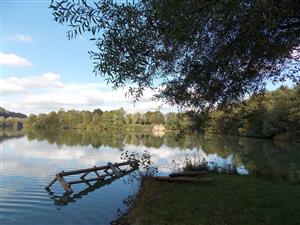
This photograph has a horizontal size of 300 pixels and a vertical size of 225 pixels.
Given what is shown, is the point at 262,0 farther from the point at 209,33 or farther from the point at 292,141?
the point at 292,141

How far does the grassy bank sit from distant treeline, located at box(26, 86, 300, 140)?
203cm

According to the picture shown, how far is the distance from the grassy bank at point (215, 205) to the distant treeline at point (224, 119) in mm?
2032

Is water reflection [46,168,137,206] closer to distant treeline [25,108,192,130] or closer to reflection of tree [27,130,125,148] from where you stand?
reflection of tree [27,130,125,148]

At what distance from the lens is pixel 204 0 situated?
391cm

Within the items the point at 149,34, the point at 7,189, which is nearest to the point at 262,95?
the point at 149,34

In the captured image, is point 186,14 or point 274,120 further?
point 274,120

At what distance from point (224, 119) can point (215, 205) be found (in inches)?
92.0

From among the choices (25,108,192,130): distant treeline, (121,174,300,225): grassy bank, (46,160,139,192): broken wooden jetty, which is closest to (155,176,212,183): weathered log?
(121,174,300,225): grassy bank

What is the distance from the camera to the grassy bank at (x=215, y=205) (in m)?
8.07

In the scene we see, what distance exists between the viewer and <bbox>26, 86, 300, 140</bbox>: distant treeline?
8491mm

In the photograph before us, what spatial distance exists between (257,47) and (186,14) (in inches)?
68.9

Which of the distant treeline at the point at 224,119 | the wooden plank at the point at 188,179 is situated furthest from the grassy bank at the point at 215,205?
the distant treeline at the point at 224,119

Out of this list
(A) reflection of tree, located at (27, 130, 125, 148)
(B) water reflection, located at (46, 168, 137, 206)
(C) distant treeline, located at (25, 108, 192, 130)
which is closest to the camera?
(B) water reflection, located at (46, 168, 137, 206)

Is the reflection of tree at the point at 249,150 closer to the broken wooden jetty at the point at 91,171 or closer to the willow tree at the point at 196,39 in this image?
the willow tree at the point at 196,39
